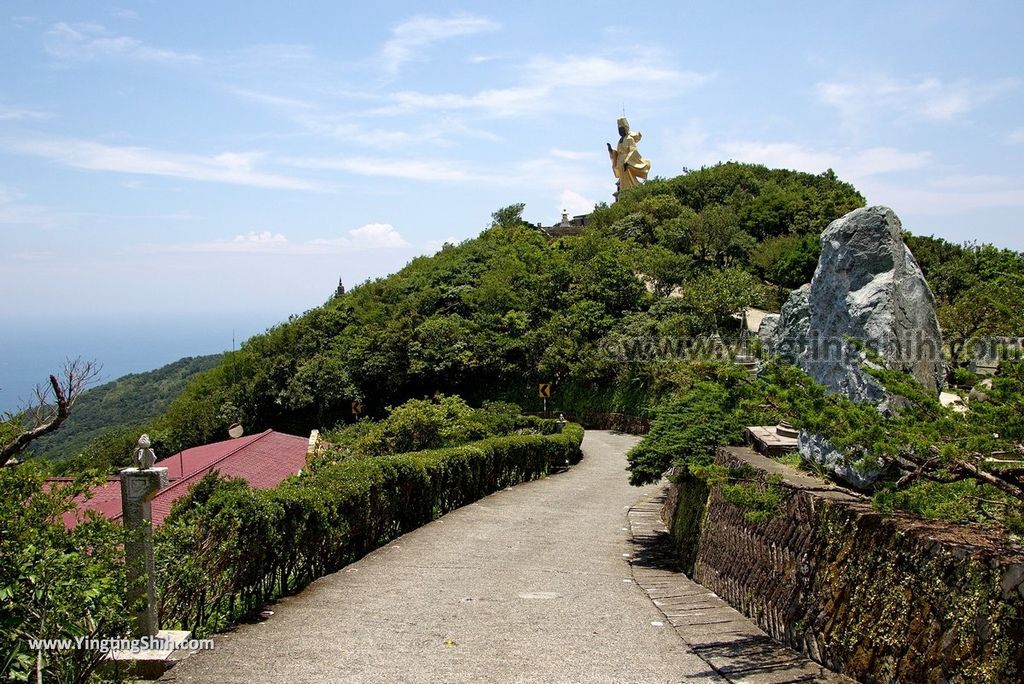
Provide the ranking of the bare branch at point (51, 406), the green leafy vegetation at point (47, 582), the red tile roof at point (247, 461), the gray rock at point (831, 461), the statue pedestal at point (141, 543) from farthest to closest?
the red tile roof at point (247, 461) → the gray rock at point (831, 461) → the statue pedestal at point (141, 543) → the bare branch at point (51, 406) → the green leafy vegetation at point (47, 582)

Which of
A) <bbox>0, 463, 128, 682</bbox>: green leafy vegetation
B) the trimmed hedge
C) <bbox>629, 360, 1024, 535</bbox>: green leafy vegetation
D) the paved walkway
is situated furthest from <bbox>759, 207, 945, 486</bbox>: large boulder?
<bbox>0, 463, 128, 682</bbox>: green leafy vegetation

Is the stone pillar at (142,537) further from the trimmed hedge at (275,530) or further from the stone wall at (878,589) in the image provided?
the stone wall at (878,589)

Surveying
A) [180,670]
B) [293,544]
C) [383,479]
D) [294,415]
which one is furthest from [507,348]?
[180,670]

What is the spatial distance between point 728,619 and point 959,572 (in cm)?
347

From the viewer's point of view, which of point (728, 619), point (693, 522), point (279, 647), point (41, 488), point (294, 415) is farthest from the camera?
point (294, 415)

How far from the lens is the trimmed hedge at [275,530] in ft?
22.2

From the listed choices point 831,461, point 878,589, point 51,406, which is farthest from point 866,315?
point 51,406

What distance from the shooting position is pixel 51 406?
5.07 meters

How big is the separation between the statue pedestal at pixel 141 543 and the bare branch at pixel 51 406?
42.9 inches

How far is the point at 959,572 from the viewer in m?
4.64

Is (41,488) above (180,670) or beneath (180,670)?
above

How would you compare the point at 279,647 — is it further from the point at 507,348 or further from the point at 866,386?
the point at 507,348

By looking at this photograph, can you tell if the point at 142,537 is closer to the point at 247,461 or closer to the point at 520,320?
the point at 247,461

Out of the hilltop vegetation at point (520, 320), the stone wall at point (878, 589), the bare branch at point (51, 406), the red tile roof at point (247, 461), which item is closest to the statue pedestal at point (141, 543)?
the bare branch at point (51, 406)
